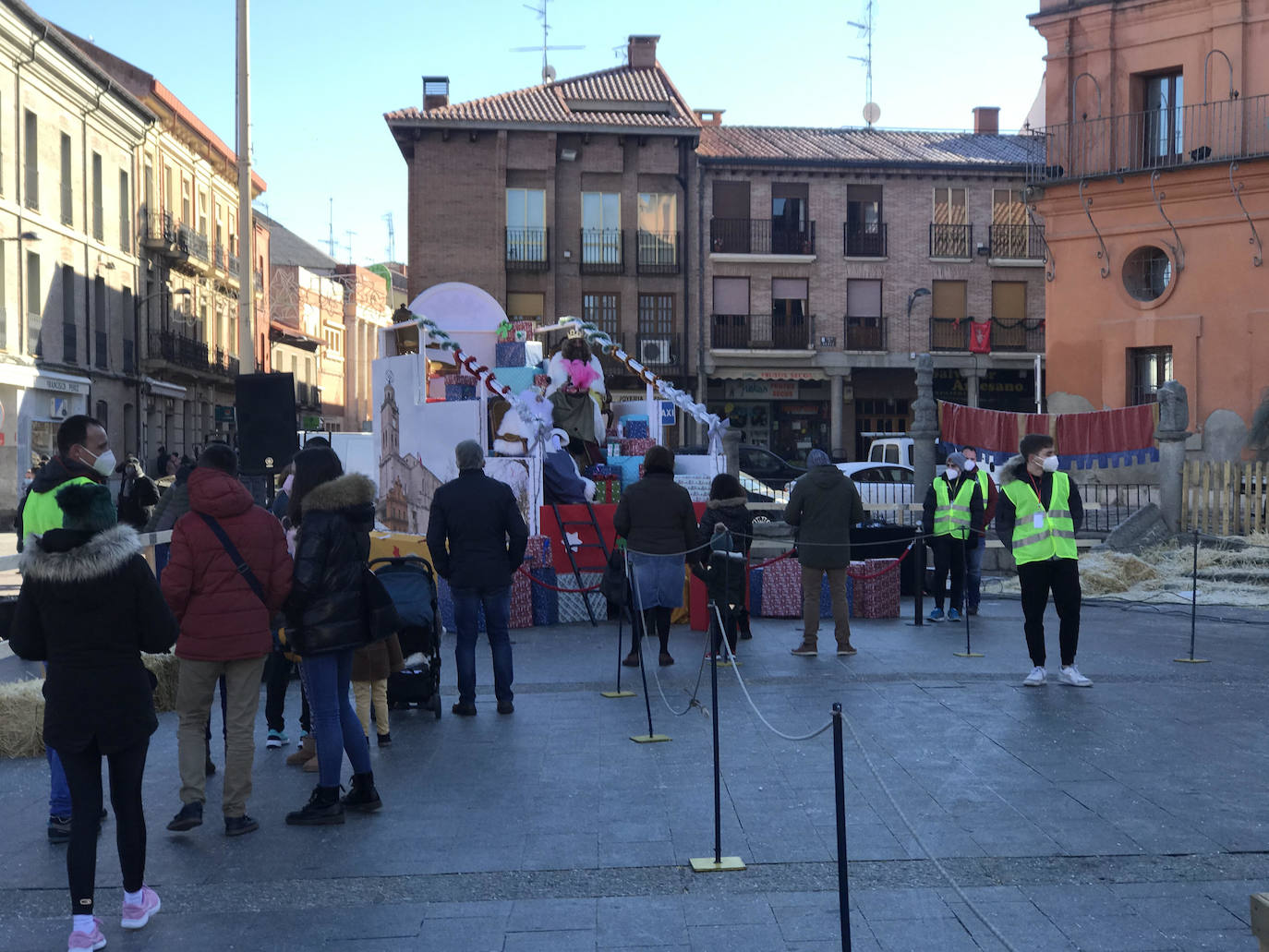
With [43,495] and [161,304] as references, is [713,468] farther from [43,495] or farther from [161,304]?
[161,304]

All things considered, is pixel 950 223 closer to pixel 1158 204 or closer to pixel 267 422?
pixel 1158 204

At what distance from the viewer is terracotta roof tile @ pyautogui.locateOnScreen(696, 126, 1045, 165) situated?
137 feet

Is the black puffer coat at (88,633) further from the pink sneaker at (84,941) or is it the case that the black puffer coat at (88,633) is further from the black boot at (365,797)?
the black boot at (365,797)

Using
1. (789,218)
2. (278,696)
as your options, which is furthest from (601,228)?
(278,696)

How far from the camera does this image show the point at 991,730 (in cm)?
770

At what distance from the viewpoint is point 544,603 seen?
12977 mm

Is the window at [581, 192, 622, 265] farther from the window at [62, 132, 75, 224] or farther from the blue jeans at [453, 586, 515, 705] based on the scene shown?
the blue jeans at [453, 586, 515, 705]

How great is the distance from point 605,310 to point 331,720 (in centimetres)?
3588

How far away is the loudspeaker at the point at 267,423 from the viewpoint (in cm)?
1181

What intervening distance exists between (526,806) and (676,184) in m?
36.8

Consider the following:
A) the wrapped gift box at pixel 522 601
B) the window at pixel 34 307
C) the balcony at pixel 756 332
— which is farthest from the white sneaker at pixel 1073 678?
the balcony at pixel 756 332

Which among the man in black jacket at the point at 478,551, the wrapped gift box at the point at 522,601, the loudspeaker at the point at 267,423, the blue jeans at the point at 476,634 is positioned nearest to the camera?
the blue jeans at the point at 476,634

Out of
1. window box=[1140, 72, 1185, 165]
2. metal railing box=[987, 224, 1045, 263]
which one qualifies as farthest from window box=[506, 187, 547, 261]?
window box=[1140, 72, 1185, 165]

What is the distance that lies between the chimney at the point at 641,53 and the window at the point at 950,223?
10.9 meters
